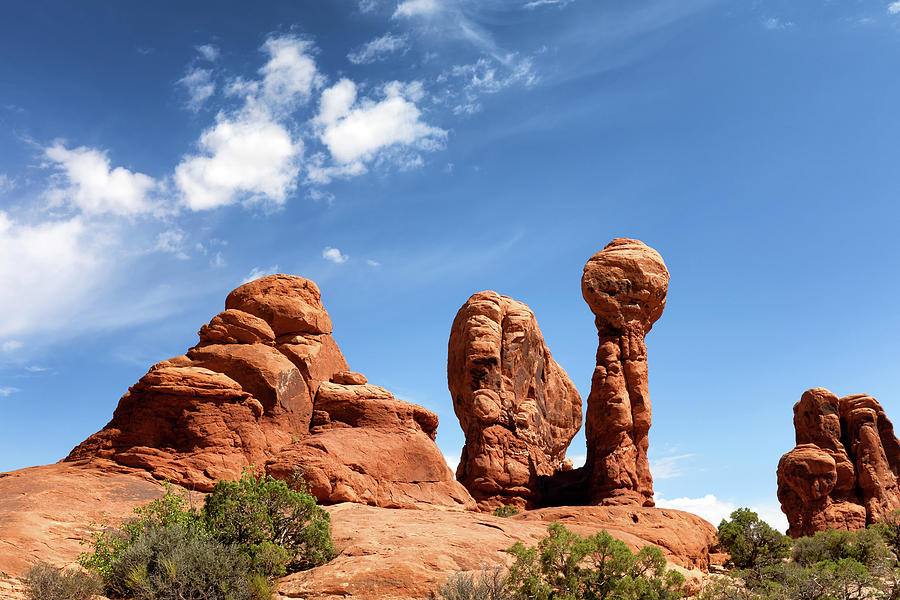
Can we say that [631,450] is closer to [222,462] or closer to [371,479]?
[371,479]

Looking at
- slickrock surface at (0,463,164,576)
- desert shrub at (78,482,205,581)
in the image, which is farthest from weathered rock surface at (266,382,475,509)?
desert shrub at (78,482,205,581)

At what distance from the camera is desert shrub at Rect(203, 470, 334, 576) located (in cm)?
1791

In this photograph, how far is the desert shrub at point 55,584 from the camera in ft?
47.6

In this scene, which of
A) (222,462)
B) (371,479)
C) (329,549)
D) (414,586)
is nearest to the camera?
(414,586)

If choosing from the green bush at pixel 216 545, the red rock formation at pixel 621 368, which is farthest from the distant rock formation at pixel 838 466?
the green bush at pixel 216 545

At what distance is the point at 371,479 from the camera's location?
25484 millimetres

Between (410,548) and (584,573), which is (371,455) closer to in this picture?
(410,548)

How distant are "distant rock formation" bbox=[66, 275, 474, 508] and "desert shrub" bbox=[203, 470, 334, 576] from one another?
13.2ft

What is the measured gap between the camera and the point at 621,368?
38.2 m

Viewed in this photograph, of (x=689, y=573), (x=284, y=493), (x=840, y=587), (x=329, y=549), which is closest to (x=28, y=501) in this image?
(x=284, y=493)

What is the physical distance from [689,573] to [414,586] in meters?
12.4

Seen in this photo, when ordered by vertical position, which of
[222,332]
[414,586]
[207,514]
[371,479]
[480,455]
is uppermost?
[222,332]

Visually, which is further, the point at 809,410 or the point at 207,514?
the point at 809,410

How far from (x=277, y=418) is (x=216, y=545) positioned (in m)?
9.16
